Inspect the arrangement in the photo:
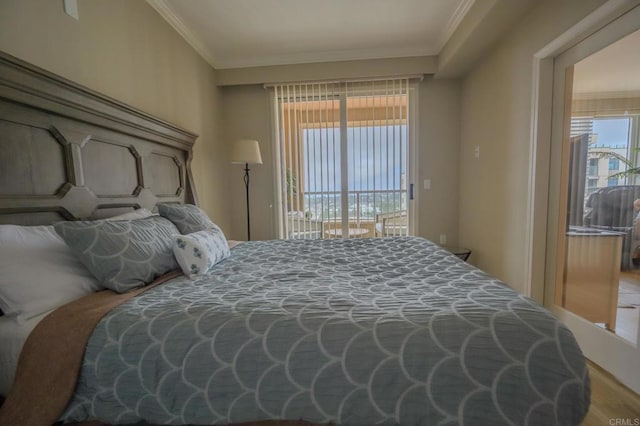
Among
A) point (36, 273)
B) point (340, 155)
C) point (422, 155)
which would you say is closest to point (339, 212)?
point (340, 155)

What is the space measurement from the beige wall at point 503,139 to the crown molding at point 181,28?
9.46 ft

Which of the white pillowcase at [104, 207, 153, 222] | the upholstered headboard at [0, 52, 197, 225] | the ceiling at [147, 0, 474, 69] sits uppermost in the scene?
the ceiling at [147, 0, 474, 69]

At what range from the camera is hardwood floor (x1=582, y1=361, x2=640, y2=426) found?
125 cm

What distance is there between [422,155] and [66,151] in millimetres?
3279

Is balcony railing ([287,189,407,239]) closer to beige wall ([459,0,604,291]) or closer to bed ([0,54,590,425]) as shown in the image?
beige wall ([459,0,604,291])

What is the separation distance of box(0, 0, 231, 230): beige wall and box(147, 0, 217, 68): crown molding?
0.05 m

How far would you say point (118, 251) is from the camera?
1175 mm

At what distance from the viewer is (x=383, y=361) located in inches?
31.7

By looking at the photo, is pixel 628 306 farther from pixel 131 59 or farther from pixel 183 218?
pixel 131 59

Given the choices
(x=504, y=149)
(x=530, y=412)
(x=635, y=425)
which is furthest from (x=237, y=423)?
(x=504, y=149)

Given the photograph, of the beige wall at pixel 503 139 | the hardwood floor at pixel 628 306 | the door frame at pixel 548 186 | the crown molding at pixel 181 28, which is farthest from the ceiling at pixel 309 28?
the hardwood floor at pixel 628 306

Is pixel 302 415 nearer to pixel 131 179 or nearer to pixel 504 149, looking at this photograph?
pixel 131 179

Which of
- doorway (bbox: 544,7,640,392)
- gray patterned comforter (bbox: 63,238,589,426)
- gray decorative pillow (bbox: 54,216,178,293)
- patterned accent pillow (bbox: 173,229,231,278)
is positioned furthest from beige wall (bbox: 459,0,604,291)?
gray decorative pillow (bbox: 54,216,178,293)

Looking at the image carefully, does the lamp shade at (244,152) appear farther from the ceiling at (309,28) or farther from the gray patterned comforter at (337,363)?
the gray patterned comforter at (337,363)
